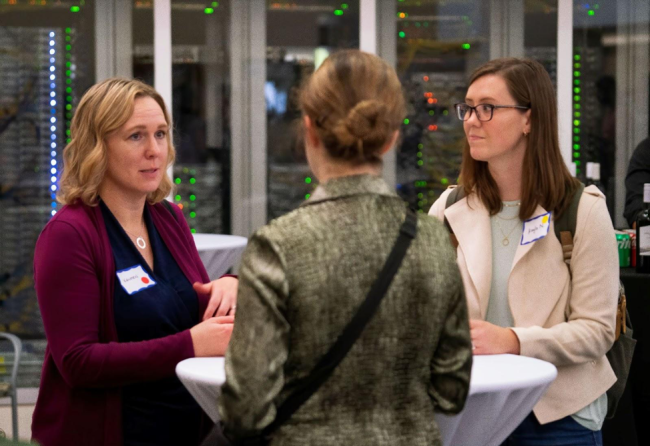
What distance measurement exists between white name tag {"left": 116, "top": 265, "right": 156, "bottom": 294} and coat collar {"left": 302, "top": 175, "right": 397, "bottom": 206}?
2.81 ft

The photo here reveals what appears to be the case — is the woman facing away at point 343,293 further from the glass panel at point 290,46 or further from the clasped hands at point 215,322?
the glass panel at point 290,46

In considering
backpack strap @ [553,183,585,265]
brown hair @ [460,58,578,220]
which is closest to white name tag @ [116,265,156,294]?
brown hair @ [460,58,578,220]

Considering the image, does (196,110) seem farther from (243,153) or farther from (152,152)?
(152,152)

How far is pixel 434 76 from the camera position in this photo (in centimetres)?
596

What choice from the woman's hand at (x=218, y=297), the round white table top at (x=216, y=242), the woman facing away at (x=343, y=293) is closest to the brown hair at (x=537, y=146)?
the woman's hand at (x=218, y=297)

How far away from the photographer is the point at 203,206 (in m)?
5.93

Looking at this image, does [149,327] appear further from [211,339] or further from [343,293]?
[343,293]

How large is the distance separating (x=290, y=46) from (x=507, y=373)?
4.33 m

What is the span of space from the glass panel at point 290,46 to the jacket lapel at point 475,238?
11.6 feet

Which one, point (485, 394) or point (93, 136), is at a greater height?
point (93, 136)

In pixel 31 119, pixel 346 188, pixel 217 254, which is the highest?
pixel 31 119

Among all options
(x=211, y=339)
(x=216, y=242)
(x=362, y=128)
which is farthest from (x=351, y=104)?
(x=216, y=242)

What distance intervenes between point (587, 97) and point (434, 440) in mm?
4911

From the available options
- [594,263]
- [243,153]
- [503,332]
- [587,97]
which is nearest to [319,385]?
[503,332]
